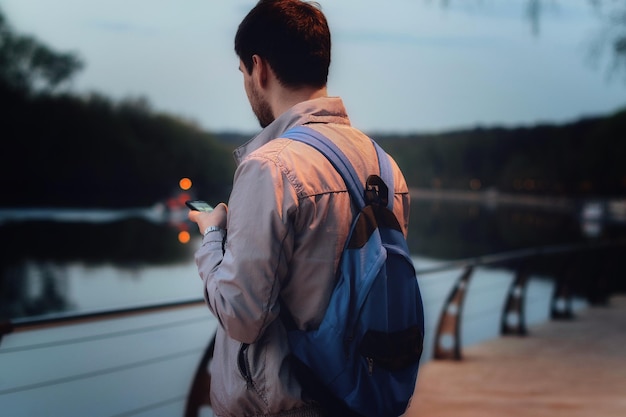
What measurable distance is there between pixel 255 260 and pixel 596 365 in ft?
12.4

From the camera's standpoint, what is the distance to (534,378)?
→ 4012 mm

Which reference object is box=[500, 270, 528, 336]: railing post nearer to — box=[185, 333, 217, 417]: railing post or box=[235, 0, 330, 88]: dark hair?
box=[185, 333, 217, 417]: railing post

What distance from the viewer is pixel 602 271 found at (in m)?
7.20

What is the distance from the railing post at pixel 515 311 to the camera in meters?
5.37

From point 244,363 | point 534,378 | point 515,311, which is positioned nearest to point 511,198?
point 515,311

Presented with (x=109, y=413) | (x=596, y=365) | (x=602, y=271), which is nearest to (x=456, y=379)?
(x=596, y=365)

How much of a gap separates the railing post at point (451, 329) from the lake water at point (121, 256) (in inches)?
996

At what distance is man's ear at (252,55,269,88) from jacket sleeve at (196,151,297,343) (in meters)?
0.17

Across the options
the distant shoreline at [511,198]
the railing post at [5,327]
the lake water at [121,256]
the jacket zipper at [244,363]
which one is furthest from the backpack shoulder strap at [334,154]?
the distant shoreline at [511,198]

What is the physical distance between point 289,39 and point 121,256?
56236mm

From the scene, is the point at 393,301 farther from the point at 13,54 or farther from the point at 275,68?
the point at 13,54

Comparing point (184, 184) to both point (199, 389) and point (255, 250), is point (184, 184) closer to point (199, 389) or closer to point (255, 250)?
point (255, 250)

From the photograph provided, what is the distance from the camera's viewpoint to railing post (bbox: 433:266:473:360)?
A: 446 centimetres

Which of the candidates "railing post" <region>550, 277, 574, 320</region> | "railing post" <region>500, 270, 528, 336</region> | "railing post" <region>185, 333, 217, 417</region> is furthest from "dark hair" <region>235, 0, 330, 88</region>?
"railing post" <region>550, 277, 574, 320</region>
